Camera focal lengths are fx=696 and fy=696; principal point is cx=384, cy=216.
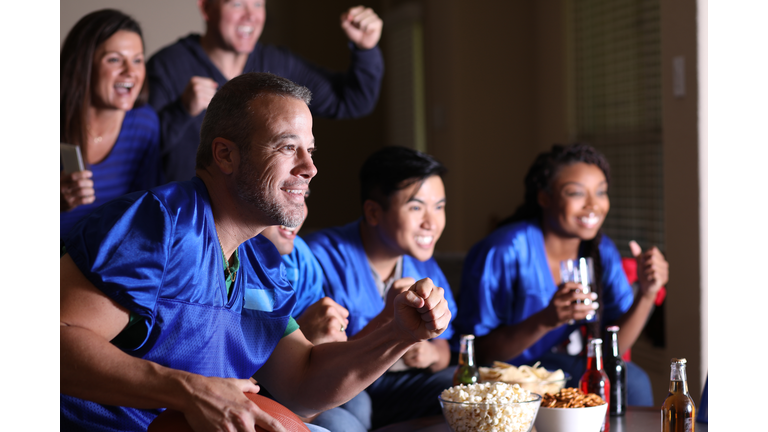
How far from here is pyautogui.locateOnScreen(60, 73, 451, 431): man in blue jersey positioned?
111cm

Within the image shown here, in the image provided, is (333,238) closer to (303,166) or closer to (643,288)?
(303,166)

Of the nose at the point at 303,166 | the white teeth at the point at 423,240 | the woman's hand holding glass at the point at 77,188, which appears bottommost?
the white teeth at the point at 423,240

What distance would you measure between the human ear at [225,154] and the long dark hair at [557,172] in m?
1.39

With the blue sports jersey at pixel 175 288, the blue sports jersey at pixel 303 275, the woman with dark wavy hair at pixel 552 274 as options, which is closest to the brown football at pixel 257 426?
the blue sports jersey at pixel 175 288

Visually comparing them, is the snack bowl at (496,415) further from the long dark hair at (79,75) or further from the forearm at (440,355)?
the long dark hair at (79,75)

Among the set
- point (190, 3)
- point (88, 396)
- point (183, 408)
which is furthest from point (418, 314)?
point (190, 3)

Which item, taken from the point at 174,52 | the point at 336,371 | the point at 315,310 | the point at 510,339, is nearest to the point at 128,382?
the point at 336,371

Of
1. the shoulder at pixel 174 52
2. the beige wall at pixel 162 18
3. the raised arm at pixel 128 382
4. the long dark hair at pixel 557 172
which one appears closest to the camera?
the raised arm at pixel 128 382

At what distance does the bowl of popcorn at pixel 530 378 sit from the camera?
1.56 metres

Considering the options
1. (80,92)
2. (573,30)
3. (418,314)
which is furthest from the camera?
(573,30)

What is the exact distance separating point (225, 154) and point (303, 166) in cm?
15
